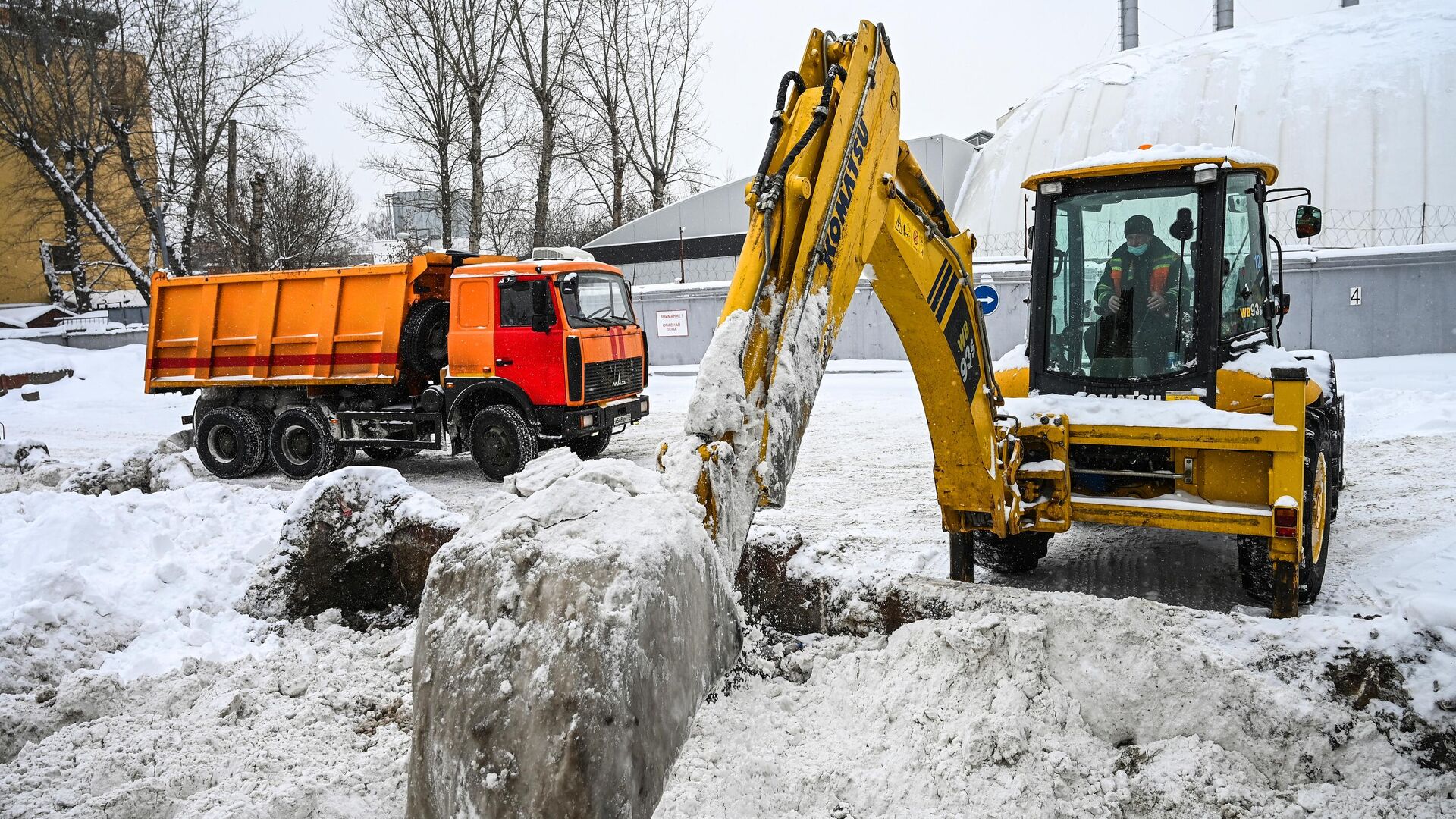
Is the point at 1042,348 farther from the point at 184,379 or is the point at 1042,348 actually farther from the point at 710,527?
the point at 184,379

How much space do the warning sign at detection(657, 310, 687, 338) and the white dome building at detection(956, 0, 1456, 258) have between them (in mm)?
8233

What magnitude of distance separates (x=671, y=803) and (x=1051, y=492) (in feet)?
9.05

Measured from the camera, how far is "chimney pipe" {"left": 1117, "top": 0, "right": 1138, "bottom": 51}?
3177 centimetres

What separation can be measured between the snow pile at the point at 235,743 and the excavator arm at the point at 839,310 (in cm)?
183

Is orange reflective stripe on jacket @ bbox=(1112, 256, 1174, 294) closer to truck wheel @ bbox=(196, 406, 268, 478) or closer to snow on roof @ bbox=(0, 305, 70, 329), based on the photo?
truck wheel @ bbox=(196, 406, 268, 478)

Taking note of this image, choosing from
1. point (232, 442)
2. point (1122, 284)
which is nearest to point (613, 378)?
point (232, 442)

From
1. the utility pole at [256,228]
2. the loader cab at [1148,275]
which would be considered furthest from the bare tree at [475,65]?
the loader cab at [1148,275]

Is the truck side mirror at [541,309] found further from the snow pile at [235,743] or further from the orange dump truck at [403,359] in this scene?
the snow pile at [235,743]

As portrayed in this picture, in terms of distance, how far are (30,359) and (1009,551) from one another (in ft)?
78.0

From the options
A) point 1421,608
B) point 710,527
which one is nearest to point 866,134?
point 710,527

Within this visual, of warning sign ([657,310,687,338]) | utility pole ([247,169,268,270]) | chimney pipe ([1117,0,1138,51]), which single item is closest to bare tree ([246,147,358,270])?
utility pole ([247,169,268,270])

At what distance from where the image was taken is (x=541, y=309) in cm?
963

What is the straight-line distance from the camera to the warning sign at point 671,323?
21.6 meters

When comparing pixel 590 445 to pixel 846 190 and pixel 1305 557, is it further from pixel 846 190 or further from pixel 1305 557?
pixel 846 190
